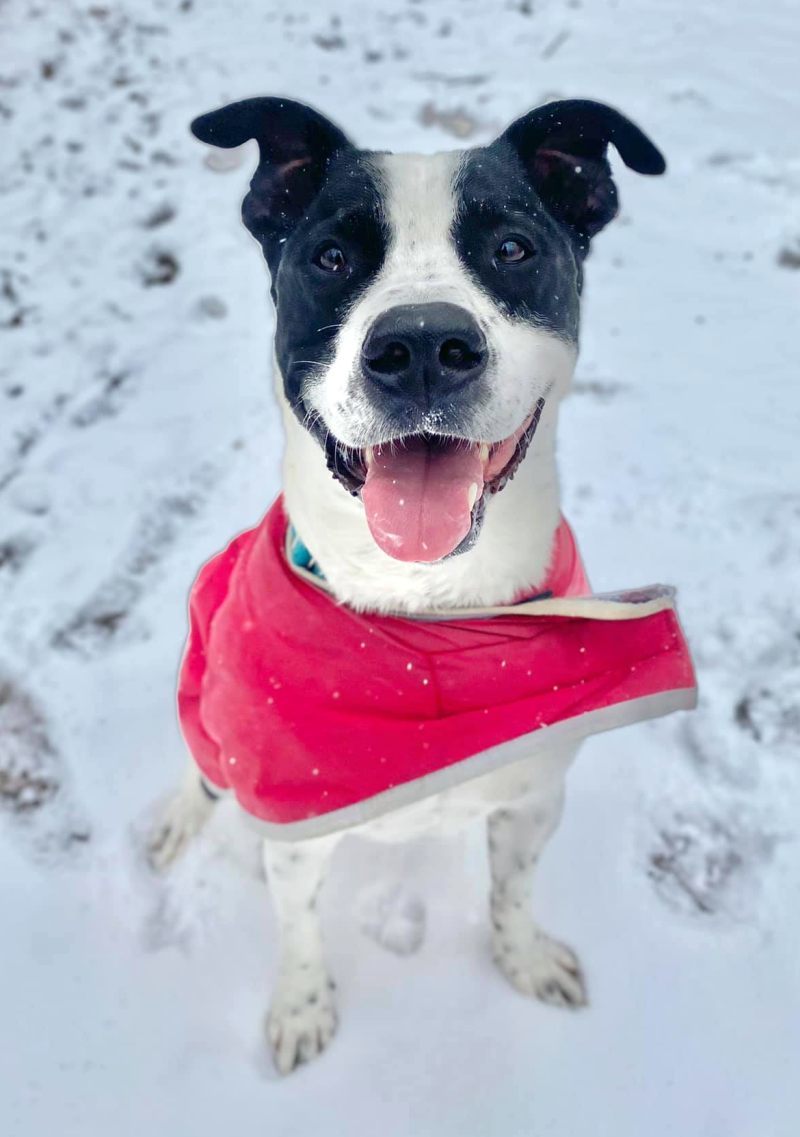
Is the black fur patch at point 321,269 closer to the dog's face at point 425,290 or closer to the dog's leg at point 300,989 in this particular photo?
the dog's face at point 425,290

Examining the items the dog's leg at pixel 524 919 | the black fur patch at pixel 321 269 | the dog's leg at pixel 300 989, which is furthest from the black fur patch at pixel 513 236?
the dog's leg at pixel 300 989

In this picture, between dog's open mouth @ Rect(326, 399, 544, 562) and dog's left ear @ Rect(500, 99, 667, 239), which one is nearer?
dog's open mouth @ Rect(326, 399, 544, 562)

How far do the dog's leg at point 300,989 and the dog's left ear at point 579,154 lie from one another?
1.62 meters

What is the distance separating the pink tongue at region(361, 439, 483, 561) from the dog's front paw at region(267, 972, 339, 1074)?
49.8 inches

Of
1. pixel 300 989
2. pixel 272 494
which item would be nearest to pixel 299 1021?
pixel 300 989

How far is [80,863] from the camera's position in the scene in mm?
2592

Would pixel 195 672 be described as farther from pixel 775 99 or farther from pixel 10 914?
pixel 775 99

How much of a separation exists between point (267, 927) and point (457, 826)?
2.30 feet

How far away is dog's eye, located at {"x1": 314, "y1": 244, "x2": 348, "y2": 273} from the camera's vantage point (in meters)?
1.79

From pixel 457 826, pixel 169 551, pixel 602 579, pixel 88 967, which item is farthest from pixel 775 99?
pixel 88 967

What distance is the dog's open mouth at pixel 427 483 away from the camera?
5.47 ft

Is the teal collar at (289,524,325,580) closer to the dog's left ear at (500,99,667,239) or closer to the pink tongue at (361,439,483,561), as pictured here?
the pink tongue at (361,439,483,561)

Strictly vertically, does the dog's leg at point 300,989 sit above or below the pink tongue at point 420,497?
below

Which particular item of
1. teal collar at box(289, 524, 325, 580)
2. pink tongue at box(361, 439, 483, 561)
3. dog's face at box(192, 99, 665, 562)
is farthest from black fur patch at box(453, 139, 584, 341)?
teal collar at box(289, 524, 325, 580)
